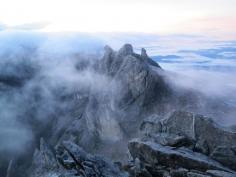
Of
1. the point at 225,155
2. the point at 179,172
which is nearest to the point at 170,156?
the point at 179,172

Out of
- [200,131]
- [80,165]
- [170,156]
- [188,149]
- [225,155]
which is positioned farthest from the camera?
[200,131]

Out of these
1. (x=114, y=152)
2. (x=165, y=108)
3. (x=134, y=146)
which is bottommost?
(x=114, y=152)

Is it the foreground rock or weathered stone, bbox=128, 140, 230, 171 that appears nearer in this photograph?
weathered stone, bbox=128, 140, 230, 171

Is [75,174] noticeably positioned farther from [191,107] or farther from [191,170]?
[191,107]

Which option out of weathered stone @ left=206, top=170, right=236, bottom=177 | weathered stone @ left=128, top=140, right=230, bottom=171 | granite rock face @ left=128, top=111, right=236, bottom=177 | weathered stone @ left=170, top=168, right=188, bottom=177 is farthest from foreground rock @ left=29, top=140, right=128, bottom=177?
weathered stone @ left=206, top=170, right=236, bottom=177

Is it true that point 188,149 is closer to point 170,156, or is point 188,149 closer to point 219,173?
point 170,156

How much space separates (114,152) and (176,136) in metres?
108

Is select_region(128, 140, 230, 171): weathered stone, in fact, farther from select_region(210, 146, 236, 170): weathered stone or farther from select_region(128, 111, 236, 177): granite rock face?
select_region(210, 146, 236, 170): weathered stone

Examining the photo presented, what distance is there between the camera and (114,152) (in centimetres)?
19488

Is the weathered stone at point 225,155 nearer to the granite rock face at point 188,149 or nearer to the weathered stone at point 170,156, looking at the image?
the granite rock face at point 188,149

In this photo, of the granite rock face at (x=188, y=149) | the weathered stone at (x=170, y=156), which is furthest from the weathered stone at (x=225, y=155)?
the weathered stone at (x=170, y=156)

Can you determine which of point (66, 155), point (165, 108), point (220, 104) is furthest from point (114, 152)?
point (66, 155)

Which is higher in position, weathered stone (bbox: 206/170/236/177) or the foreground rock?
weathered stone (bbox: 206/170/236/177)

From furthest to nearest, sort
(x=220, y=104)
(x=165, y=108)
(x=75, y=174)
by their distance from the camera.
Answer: (x=165, y=108) < (x=220, y=104) < (x=75, y=174)
